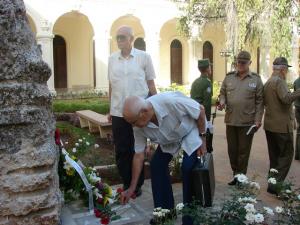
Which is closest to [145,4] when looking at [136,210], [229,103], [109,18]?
[109,18]

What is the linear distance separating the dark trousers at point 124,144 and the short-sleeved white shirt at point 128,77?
11 centimetres

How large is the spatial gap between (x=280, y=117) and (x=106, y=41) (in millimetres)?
15689

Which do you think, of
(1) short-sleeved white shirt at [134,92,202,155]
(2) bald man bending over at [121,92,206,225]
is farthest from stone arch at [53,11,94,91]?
(1) short-sleeved white shirt at [134,92,202,155]

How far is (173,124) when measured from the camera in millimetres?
3324

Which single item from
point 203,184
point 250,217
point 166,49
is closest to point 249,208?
point 250,217

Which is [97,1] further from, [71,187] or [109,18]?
[71,187]

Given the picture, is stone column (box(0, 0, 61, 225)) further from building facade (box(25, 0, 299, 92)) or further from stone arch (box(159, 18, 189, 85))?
stone arch (box(159, 18, 189, 85))

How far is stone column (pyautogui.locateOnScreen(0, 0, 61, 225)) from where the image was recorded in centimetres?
270

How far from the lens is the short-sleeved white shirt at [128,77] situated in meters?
4.54

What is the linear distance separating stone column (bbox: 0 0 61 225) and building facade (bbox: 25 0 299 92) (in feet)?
51.1

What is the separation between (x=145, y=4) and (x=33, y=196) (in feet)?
63.2

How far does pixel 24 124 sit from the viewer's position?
2.73 metres

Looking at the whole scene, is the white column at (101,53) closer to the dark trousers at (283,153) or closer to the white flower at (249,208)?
the dark trousers at (283,153)

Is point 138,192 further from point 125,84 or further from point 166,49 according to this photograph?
point 166,49
